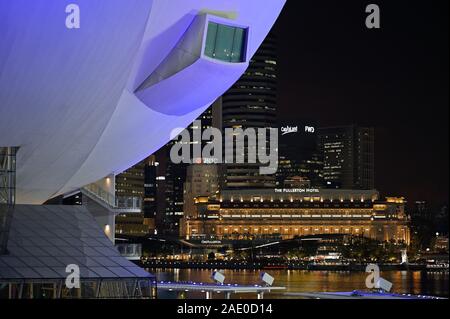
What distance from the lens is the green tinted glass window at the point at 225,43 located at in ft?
107

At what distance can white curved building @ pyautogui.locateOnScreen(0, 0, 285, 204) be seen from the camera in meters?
28.8

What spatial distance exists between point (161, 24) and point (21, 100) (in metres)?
4.32

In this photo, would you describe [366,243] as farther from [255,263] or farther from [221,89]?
[221,89]

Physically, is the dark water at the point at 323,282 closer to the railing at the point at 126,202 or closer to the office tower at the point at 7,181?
the railing at the point at 126,202

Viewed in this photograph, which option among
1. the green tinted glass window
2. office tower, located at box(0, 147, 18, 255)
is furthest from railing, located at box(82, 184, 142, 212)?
the green tinted glass window

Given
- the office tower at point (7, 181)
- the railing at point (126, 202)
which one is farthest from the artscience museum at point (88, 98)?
the railing at point (126, 202)

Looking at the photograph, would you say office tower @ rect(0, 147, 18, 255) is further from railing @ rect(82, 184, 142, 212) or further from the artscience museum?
railing @ rect(82, 184, 142, 212)

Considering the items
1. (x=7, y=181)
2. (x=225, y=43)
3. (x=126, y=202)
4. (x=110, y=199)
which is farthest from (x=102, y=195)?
(x=225, y=43)

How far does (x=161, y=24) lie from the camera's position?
31.5 meters

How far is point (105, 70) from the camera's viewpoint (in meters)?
31.1

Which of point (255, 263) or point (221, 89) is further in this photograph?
point (255, 263)

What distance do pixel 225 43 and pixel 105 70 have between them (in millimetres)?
3971
